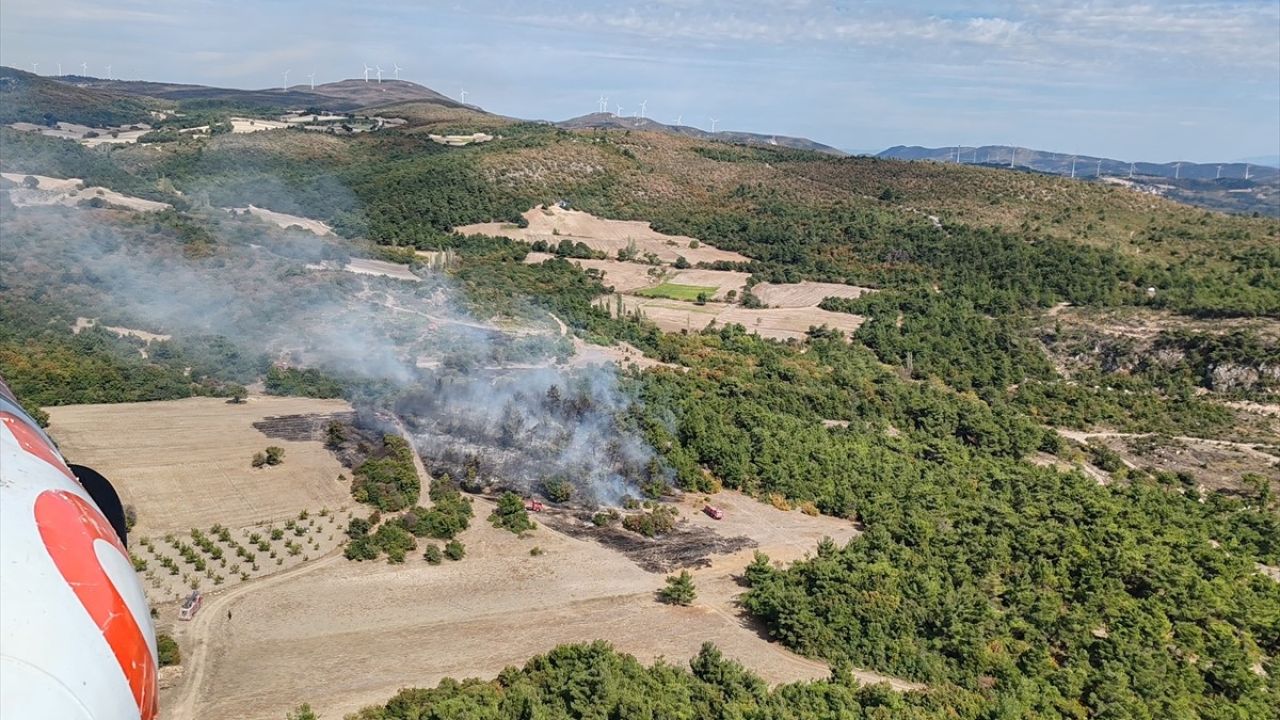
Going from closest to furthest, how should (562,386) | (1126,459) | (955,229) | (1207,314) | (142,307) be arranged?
1. (562,386)
2. (1126,459)
3. (142,307)
4. (1207,314)
5. (955,229)

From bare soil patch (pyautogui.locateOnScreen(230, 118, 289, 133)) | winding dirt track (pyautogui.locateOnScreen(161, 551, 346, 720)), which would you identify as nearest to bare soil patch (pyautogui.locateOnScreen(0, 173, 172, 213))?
bare soil patch (pyautogui.locateOnScreen(230, 118, 289, 133))

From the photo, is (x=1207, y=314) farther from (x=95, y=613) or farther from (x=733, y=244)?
(x=95, y=613)

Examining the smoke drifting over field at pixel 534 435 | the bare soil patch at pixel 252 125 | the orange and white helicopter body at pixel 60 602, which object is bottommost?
the smoke drifting over field at pixel 534 435

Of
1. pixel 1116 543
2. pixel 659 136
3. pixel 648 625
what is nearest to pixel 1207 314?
pixel 1116 543

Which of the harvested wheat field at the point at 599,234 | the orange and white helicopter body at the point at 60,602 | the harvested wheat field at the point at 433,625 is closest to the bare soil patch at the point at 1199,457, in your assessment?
the harvested wheat field at the point at 433,625

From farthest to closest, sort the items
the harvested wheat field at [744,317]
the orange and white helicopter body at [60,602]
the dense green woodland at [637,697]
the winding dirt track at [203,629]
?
the harvested wheat field at [744,317] < the winding dirt track at [203,629] < the dense green woodland at [637,697] < the orange and white helicopter body at [60,602]

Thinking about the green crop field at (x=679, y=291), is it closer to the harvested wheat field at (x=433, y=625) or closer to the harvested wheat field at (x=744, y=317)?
the harvested wheat field at (x=744, y=317)
